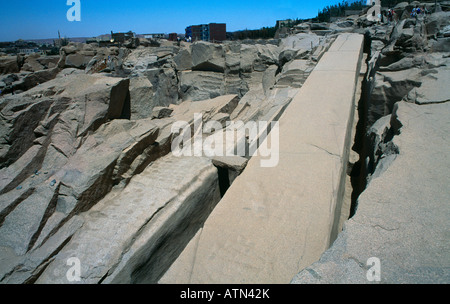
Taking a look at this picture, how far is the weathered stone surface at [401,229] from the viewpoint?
3.63ft

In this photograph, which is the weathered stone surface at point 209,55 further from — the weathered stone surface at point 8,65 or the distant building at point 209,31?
the distant building at point 209,31

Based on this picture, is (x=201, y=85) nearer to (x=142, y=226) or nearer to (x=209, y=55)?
(x=209, y=55)

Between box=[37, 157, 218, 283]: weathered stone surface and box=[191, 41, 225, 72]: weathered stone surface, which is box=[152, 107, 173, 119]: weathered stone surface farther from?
box=[191, 41, 225, 72]: weathered stone surface

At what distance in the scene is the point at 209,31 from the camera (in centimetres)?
2778

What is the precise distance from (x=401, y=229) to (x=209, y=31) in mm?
29790

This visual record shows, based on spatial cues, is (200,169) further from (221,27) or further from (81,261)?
(221,27)

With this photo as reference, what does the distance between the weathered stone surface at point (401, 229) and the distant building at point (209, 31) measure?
27.0 meters

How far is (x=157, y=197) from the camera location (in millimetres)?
2793

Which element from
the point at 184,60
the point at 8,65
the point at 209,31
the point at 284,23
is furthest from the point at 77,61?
the point at 284,23

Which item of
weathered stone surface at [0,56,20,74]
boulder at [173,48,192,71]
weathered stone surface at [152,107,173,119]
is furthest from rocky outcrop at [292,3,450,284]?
weathered stone surface at [0,56,20,74]

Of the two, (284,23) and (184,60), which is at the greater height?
(284,23)
